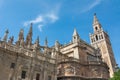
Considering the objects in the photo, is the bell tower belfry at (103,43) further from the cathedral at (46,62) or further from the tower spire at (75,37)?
the tower spire at (75,37)

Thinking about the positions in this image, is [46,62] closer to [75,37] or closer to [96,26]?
[75,37]

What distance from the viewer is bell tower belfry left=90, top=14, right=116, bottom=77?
57.9 metres

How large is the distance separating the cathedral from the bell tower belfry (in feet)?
3.18

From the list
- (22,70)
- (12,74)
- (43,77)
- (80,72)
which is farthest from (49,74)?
(80,72)

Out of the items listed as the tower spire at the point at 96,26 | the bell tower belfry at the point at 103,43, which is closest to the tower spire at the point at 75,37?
the bell tower belfry at the point at 103,43

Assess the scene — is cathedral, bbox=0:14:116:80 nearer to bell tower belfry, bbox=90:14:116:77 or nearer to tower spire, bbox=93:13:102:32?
bell tower belfry, bbox=90:14:116:77

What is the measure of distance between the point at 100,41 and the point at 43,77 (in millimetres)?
41825

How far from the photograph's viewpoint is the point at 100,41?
64.9m

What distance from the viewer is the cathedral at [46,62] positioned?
25438 mm

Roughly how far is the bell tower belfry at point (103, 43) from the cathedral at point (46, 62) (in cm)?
97

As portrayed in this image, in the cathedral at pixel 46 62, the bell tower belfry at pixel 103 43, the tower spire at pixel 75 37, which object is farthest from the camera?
the bell tower belfry at pixel 103 43

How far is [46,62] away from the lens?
29844 millimetres

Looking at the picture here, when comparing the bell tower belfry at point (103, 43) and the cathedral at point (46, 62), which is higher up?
the bell tower belfry at point (103, 43)

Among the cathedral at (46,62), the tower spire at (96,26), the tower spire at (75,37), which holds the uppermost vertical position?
the tower spire at (96,26)
